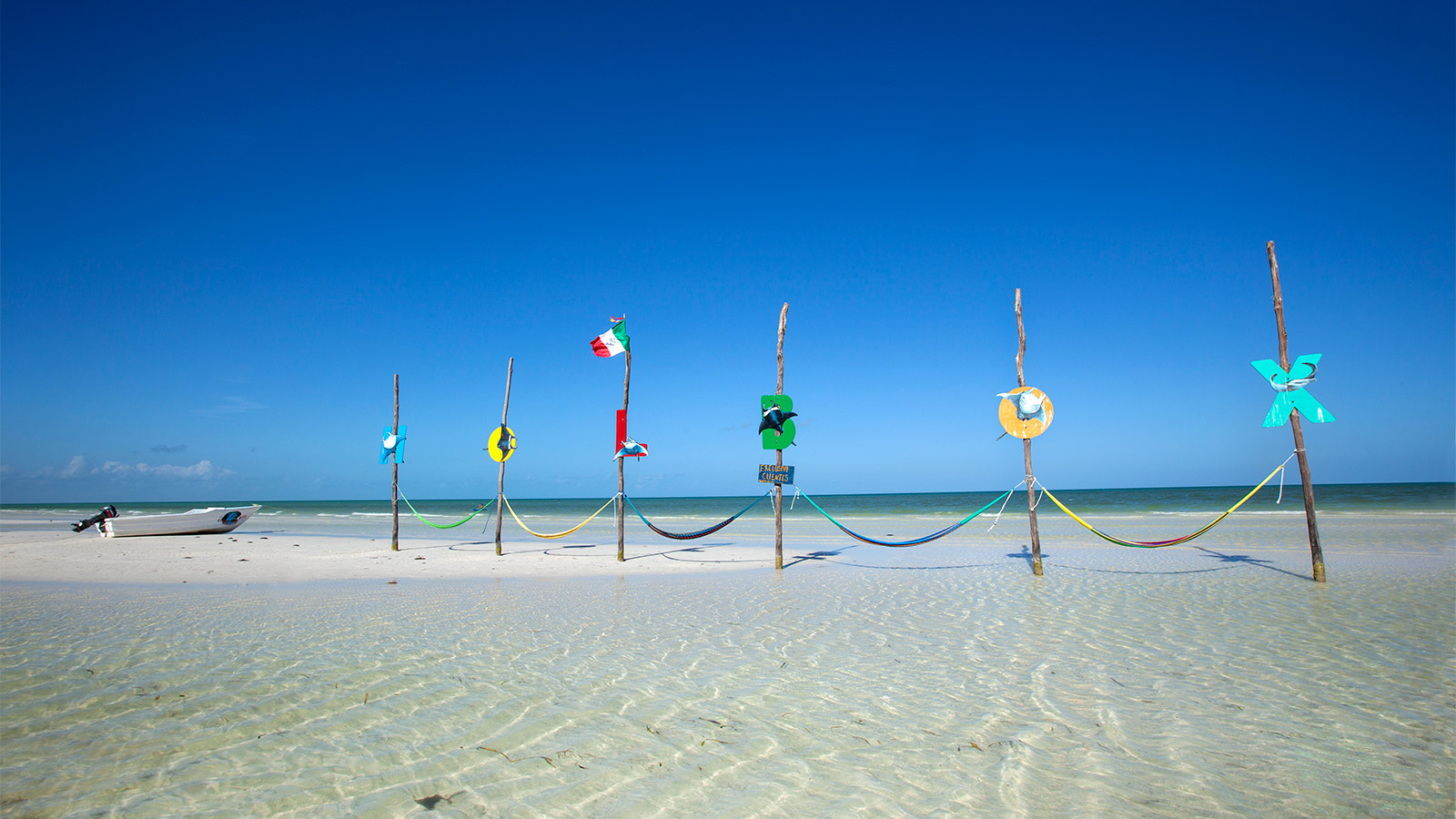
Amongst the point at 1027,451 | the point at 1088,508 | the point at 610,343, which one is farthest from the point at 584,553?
the point at 1088,508

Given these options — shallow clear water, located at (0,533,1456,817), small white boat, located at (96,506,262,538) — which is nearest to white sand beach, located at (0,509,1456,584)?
small white boat, located at (96,506,262,538)

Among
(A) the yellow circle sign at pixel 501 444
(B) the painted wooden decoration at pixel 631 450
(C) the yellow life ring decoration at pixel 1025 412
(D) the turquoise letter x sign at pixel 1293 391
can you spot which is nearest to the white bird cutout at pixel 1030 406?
(C) the yellow life ring decoration at pixel 1025 412

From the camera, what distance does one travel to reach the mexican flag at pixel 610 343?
1331 cm

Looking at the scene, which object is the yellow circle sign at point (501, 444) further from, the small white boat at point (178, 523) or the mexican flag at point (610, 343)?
the small white boat at point (178, 523)

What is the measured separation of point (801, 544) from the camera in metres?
18.5

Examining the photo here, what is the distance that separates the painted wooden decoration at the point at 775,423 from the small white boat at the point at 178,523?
811 inches

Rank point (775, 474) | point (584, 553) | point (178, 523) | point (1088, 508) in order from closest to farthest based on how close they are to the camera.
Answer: point (775, 474) → point (584, 553) → point (178, 523) → point (1088, 508)

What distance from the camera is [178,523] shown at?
21.5 metres

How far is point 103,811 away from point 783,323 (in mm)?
10598

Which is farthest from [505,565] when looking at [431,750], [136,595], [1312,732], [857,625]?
[1312,732]

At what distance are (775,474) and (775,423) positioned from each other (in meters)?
0.90

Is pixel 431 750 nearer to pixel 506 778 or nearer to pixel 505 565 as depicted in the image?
pixel 506 778

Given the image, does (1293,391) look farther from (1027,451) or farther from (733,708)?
(733,708)

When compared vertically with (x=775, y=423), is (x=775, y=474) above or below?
below
